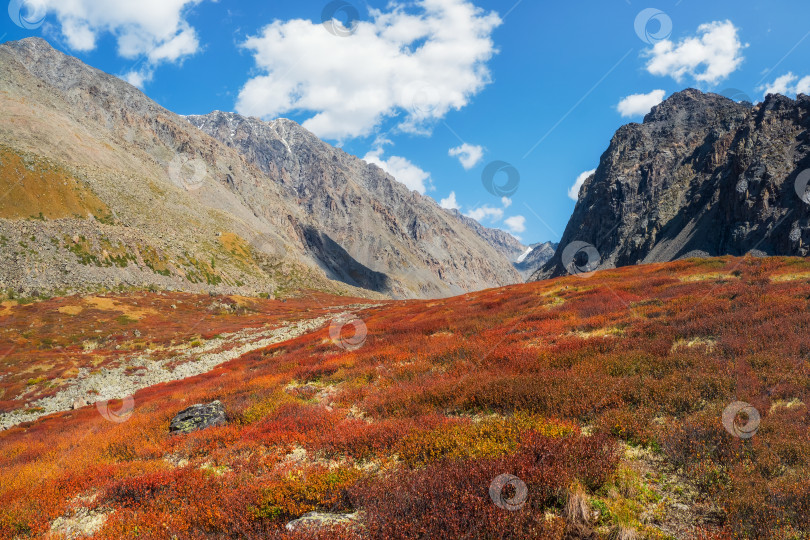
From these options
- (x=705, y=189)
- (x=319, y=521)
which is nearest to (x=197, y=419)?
(x=319, y=521)

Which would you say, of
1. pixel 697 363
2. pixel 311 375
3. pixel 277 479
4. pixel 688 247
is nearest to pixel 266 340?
pixel 311 375

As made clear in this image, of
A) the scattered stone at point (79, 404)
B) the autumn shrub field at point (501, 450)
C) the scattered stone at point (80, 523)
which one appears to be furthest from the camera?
the scattered stone at point (79, 404)

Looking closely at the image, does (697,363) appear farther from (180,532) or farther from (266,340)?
(266,340)

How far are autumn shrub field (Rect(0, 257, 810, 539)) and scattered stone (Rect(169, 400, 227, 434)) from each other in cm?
53

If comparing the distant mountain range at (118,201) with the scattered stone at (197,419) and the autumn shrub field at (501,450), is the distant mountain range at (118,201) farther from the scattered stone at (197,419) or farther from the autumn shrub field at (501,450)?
the autumn shrub field at (501,450)

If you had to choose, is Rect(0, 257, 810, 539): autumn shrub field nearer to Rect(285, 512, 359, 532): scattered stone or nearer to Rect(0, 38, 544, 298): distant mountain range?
Rect(285, 512, 359, 532): scattered stone

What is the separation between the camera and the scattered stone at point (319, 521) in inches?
180

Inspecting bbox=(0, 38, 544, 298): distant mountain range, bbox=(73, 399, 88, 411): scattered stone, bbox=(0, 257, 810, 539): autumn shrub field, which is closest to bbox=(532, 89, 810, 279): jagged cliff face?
bbox=(0, 38, 544, 298): distant mountain range

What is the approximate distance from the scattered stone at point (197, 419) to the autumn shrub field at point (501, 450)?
0.53 m

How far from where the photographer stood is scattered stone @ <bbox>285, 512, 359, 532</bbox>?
4.58 metres

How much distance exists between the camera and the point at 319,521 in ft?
15.7

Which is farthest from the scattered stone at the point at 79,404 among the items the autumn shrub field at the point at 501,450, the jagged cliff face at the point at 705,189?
the jagged cliff face at the point at 705,189

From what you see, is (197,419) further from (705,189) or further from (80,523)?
(705,189)

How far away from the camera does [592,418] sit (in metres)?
6.93
